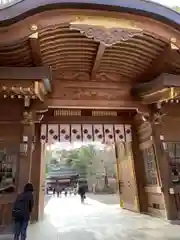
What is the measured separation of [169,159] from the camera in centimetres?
624

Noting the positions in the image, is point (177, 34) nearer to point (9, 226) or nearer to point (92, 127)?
point (92, 127)

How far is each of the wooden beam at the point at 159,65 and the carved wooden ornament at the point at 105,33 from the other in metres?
0.95

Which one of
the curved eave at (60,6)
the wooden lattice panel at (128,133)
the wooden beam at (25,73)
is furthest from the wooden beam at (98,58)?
the wooden lattice panel at (128,133)

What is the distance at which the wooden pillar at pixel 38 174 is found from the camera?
21.2ft

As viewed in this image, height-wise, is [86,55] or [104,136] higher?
[86,55]

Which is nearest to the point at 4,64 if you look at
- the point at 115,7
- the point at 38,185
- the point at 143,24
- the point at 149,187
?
the point at 115,7

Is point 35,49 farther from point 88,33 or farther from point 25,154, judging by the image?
point 25,154

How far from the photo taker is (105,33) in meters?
4.24

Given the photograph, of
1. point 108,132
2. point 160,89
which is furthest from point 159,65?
point 108,132

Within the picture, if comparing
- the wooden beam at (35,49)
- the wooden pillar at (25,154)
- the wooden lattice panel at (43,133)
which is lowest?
the wooden pillar at (25,154)

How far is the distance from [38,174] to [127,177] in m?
3.14

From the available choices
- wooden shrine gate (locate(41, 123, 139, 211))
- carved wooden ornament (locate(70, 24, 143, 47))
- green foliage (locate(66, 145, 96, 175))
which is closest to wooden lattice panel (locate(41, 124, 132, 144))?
wooden shrine gate (locate(41, 123, 139, 211))

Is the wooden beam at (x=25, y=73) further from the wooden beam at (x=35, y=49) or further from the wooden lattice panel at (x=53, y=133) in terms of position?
the wooden lattice panel at (x=53, y=133)

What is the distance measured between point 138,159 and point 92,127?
70.6 inches
